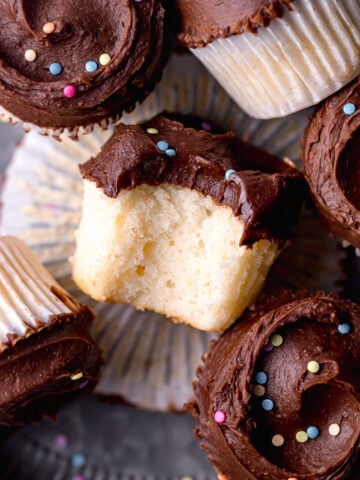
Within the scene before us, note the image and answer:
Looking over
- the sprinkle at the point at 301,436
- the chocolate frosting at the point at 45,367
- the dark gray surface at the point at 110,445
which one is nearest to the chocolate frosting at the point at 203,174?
the chocolate frosting at the point at 45,367

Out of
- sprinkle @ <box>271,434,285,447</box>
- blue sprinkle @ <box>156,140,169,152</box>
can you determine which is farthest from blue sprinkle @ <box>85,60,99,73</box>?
sprinkle @ <box>271,434,285,447</box>

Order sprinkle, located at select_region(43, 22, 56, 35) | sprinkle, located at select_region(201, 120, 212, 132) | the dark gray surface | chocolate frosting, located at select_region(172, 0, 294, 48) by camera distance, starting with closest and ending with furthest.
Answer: chocolate frosting, located at select_region(172, 0, 294, 48) → sprinkle, located at select_region(43, 22, 56, 35) → sprinkle, located at select_region(201, 120, 212, 132) → the dark gray surface

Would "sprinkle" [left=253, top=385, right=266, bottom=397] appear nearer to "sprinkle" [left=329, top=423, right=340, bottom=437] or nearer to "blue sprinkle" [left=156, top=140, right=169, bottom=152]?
"sprinkle" [left=329, top=423, right=340, bottom=437]

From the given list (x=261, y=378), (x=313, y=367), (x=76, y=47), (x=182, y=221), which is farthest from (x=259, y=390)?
(x=76, y=47)

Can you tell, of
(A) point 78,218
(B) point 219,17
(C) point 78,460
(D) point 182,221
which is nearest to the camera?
(B) point 219,17

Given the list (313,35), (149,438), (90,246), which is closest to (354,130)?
(313,35)

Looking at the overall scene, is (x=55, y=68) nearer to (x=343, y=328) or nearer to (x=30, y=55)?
(x=30, y=55)

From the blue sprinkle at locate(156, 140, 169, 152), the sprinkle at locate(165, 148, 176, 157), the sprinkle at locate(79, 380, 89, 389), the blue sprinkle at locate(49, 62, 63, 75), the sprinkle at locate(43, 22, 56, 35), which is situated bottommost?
the sprinkle at locate(79, 380, 89, 389)
